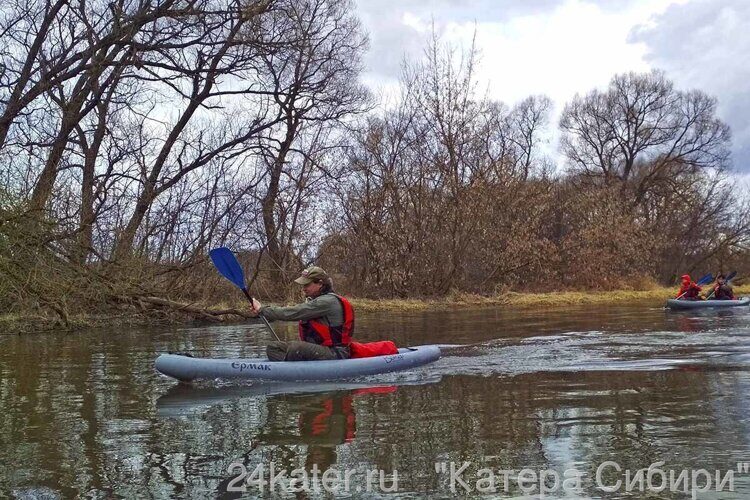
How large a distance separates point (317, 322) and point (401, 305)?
13.0m

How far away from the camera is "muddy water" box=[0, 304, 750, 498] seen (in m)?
3.76

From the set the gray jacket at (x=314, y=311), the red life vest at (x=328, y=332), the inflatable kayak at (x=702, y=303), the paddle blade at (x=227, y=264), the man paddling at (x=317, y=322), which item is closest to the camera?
the gray jacket at (x=314, y=311)

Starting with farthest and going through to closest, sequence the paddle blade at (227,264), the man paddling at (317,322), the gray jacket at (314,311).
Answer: the paddle blade at (227,264)
the man paddling at (317,322)
the gray jacket at (314,311)

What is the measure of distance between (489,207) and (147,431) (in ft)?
63.7

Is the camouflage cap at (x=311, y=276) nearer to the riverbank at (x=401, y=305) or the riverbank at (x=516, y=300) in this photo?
the riverbank at (x=401, y=305)

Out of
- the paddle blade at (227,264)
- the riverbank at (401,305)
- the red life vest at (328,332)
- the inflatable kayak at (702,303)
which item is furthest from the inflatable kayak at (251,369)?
the inflatable kayak at (702,303)

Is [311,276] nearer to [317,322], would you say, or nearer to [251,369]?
[317,322]

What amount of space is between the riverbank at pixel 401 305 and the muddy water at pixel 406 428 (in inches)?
196

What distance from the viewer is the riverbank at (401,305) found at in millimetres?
13805

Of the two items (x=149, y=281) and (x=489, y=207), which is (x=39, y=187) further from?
(x=489, y=207)

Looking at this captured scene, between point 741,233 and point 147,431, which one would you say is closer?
point 147,431

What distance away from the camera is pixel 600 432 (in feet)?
15.4

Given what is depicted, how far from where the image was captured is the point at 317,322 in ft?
24.2

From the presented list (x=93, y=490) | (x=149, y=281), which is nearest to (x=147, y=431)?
(x=93, y=490)
